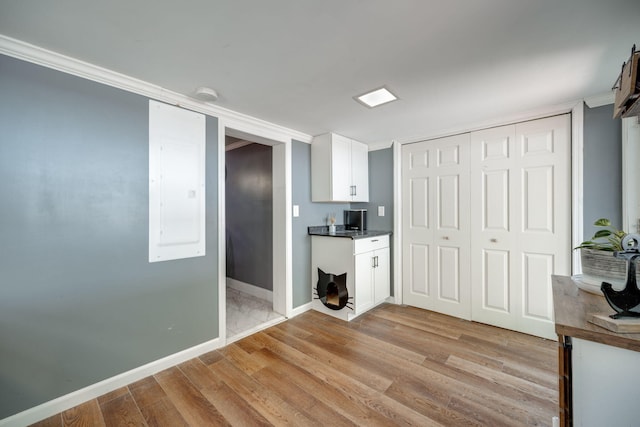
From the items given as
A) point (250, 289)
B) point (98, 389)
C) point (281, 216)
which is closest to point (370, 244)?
point (281, 216)

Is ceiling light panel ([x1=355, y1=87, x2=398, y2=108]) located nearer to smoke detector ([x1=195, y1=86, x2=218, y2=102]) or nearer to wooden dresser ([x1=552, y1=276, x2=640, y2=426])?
smoke detector ([x1=195, y1=86, x2=218, y2=102])

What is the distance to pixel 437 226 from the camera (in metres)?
3.12

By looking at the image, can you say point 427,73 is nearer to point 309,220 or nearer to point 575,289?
point 575,289

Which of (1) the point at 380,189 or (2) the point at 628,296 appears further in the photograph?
(1) the point at 380,189

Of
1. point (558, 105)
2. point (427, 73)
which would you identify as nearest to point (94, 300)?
point (427, 73)

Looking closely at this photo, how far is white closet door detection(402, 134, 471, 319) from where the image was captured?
9.62 ft

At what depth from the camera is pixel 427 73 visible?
1.78 m

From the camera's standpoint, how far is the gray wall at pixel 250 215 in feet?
11.7

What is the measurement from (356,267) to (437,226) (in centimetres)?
114

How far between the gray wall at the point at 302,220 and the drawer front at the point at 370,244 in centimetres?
69

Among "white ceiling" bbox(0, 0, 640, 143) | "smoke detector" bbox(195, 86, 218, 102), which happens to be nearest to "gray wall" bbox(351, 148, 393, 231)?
"white ceiling" bbox(0, 0, 640, 143)

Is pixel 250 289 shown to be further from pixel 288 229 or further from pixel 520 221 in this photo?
pixel 520 221

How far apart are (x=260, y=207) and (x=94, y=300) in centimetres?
215

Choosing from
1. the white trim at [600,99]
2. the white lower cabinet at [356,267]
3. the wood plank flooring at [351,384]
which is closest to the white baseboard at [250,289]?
the white lower cabinet at [356,267]
